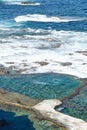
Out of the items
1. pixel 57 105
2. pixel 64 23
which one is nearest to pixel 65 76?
pixel 57 105

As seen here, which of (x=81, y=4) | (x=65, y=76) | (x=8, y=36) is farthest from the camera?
(x=81, y=4)

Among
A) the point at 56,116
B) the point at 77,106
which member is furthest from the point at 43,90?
the point at 56,116

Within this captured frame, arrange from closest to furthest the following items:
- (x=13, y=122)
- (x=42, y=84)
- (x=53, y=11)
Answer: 1. (x=13, y=122)
2. (x=42, y=84)
3. (x=53, y=11)

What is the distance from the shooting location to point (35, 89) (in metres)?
34.5

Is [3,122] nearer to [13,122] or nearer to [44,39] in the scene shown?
[13,122]

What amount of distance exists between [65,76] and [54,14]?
4053 cm

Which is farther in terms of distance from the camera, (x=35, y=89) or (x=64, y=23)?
(x=64, y=23)

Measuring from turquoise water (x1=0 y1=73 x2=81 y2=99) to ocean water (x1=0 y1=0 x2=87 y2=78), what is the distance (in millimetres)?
1360

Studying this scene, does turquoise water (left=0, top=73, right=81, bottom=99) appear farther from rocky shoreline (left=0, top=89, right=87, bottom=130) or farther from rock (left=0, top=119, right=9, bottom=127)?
rock (left=0, top=119, right=9, bottom=127)

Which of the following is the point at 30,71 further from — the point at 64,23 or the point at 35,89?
the point at 64,23

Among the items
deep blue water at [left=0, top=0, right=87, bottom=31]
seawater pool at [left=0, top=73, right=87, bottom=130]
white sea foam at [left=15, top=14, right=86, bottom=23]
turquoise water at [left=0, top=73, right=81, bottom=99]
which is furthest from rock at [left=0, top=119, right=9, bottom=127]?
white sea foam at [left=15, top=14, right=86, bottom=23]

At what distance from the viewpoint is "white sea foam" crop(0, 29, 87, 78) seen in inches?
1578

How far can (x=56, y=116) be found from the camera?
2895 cm

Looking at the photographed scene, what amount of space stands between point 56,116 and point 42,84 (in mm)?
7229
